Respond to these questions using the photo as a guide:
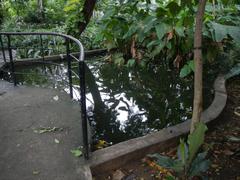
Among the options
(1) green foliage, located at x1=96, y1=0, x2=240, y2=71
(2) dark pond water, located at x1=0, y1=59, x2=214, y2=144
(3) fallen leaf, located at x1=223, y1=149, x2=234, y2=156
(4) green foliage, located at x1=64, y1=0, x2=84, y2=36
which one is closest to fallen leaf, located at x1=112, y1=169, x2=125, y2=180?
(2) dark pond water, located at x1=0, y1=59, x2=214, y2=144

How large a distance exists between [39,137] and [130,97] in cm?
213

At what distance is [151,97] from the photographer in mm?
4746

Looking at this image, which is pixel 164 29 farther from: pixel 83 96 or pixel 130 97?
pixel 130 97

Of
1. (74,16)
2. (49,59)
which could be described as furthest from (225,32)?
(49,59)

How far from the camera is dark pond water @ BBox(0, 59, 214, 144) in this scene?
150 inches

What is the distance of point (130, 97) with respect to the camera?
15.7ft

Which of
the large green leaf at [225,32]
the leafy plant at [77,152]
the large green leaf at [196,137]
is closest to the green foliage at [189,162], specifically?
the large green leaf at [196,137]

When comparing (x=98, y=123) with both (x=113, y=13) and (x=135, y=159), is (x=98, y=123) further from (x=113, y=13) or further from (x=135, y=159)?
(x=113, y=13)

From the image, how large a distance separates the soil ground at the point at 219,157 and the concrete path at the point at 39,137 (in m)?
0.38

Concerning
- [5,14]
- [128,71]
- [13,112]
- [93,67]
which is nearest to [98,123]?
[13,112]

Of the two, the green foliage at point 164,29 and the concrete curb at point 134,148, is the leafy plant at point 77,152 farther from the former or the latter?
the green foliage at point 164,29

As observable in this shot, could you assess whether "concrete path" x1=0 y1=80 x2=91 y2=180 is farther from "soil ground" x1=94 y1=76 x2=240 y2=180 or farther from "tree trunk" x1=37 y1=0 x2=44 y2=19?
"tree trunk" x1=37 y1=0 x2=44 y2=19

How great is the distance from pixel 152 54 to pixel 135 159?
3551 millimetres

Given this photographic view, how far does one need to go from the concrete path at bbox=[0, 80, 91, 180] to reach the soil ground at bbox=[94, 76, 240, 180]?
1.23 ft
